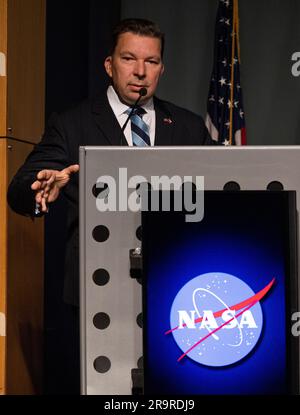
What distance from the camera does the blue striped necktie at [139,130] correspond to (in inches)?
77.4

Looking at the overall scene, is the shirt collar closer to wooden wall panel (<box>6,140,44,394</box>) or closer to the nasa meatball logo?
wooden wall panel (<box>6,140,44,394</box>)

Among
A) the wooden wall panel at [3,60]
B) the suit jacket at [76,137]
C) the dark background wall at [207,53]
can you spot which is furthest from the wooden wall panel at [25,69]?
the dark background wall at [207,53]

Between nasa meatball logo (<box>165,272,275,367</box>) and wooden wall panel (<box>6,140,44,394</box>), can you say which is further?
wooden wall panel (<box>6,140,44,394</box>)

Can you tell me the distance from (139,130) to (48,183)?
1.96 feet

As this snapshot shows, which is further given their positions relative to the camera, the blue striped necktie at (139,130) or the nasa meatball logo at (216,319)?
the blue striped necktie at (139,130)

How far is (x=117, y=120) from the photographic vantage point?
6.73ft

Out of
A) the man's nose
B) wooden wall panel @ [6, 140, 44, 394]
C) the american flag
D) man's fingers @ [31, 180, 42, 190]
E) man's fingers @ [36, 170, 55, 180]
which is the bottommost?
wooden wall panel @ [6, 140, 44, 394]

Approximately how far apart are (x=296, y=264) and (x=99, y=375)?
42cm

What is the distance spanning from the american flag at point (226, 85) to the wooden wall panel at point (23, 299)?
170cm

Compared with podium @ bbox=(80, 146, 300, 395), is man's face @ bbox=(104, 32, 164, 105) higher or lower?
higher

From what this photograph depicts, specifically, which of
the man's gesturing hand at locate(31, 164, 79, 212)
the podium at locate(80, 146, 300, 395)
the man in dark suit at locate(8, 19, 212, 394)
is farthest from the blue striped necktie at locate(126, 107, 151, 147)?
the podium at locate(80, 146, 300, 395)

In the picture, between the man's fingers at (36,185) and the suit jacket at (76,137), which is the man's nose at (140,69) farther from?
the man's fingers at (36,185)

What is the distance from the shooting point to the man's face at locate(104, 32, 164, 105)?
198 cm

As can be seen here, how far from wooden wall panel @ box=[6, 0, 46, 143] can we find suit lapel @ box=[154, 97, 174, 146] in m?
0.71
